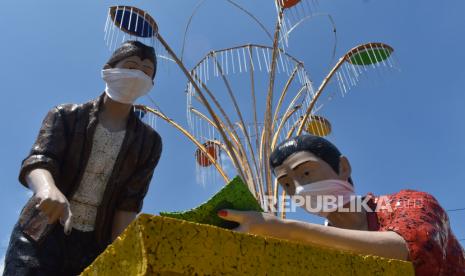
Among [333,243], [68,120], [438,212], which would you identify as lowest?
[333,243]

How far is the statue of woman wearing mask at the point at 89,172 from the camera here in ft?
5.98

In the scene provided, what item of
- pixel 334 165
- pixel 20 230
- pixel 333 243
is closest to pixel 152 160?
pixel 20 230

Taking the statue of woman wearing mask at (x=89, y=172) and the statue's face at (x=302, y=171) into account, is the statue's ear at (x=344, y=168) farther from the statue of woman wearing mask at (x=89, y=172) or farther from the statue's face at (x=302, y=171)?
the statue of woman wearing mask at (x=89, y=172)

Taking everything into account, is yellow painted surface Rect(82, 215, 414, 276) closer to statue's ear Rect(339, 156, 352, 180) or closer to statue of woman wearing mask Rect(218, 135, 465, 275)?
statue of woman wearing mask Rect(218, 135, 465, 275)

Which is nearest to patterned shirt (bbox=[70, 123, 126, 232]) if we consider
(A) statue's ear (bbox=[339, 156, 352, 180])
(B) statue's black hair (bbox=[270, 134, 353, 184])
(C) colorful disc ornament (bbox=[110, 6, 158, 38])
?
(B) statue's black hair (bbox=[270, 134, 353, 184])

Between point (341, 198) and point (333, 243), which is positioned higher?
point (341, 198)

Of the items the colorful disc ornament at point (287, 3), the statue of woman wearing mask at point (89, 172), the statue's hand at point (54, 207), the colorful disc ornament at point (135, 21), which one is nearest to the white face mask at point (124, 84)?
the statue of woman wearing mask at point (89, 172)

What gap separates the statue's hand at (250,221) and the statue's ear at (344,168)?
25.8 inches

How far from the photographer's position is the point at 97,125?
2.20 m

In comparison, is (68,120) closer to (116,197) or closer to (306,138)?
(116,197)

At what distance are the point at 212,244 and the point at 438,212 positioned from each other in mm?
1020

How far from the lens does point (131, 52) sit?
2320mm

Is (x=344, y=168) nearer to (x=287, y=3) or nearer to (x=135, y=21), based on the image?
(x=135, y=21)

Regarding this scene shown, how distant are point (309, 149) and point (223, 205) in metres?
0.62
